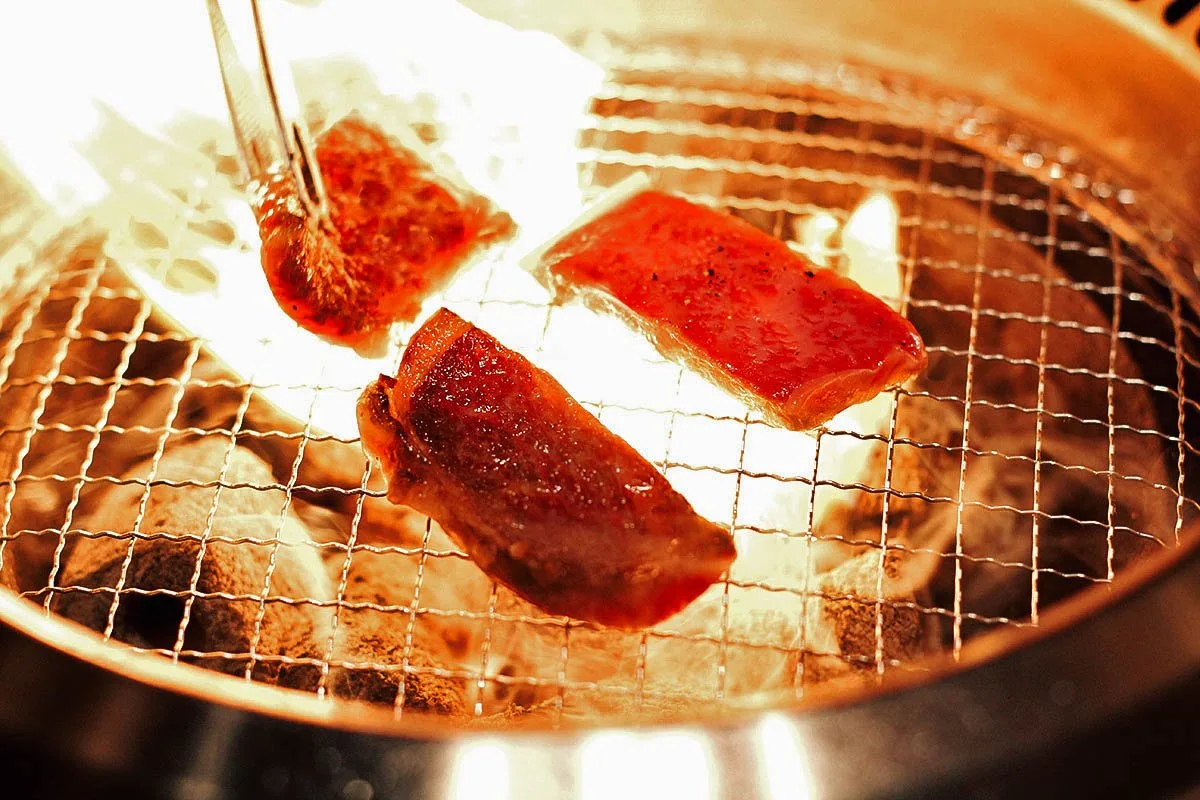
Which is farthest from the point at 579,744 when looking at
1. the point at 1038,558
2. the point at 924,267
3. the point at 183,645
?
the point at 924,267

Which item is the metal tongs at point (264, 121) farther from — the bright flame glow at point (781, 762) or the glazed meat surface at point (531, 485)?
the bright flame glow at point (781, 762)

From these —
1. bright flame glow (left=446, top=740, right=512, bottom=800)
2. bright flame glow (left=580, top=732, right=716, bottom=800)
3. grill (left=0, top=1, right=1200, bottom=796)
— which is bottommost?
grill (left=0, top=1, right=1200, bottom=796)

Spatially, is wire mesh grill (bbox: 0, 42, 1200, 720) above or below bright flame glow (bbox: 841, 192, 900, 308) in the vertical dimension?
below

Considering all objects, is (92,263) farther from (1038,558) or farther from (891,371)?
(1038,558)

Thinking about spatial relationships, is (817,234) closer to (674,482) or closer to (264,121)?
(674,482)

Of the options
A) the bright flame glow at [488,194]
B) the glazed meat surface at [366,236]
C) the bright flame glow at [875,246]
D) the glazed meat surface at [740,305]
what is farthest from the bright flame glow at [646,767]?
the bright flame glow at [875,246]

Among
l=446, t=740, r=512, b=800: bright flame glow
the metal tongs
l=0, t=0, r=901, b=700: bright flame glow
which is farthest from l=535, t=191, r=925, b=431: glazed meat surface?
l=446, t=740, r=512, b=800: bright flame glow

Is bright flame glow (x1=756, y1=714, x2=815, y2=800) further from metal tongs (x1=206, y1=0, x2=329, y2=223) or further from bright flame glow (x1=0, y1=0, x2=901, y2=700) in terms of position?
metal tongs (x1=206, y1=0, x2=329, y2=223)
